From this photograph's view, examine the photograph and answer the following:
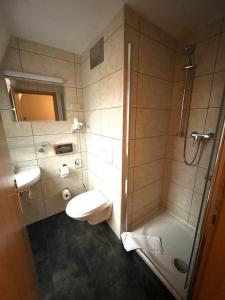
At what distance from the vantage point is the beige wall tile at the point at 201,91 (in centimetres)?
127

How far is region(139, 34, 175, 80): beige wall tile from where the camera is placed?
117 centimetres

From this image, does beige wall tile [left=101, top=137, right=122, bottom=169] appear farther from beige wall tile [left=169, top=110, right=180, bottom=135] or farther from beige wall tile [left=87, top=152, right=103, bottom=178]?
beige wall tile [left=169, top=110, right=180, bottom=135]

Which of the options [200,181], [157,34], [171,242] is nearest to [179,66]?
[157,34]

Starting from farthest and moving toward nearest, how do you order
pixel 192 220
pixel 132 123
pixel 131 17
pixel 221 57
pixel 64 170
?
pixel 64 170
pixel 192 220
pixel 132 123
pixel 221 57
pixel 131 17

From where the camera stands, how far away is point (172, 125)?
5.32 ft

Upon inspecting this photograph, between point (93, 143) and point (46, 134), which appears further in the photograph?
point (93, 143)

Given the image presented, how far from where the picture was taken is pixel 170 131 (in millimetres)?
1660

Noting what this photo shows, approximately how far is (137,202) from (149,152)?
0.64 meters

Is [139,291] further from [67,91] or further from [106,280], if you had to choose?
[67,91]

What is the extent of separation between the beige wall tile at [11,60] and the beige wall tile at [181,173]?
7.15 feet

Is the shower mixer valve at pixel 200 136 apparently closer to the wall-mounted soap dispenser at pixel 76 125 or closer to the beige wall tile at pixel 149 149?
the beige wall tile at pixel 149 149

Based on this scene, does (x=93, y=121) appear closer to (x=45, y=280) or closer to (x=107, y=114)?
(x=107, y=114)

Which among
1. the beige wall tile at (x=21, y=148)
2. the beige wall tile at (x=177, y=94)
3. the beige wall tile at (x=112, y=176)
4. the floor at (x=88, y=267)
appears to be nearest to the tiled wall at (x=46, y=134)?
the beige wall tile at (x=21, y=148)

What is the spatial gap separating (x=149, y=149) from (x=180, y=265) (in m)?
1.22
